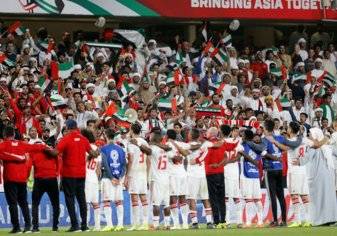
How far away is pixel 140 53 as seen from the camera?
130 ft

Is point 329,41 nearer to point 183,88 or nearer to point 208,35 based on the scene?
point 208,35

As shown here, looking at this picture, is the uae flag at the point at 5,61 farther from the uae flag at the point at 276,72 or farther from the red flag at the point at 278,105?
the uae flag at the point at 276,72

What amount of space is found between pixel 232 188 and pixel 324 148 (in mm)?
2095

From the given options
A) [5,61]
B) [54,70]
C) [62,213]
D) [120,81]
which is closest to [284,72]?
[120,81]

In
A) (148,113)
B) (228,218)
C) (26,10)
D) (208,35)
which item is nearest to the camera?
(228,218)

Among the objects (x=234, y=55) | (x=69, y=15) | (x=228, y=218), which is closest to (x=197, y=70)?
(x=234, y=55)

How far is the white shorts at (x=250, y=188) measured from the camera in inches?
1195

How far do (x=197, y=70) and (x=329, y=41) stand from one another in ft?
18.3

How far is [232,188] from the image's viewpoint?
30750 mm

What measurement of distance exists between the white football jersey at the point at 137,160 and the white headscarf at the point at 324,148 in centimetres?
355

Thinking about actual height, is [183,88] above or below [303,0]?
below

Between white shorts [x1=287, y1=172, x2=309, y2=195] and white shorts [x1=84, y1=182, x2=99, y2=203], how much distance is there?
13.6 feet

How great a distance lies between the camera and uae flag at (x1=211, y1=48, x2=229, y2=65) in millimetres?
40625

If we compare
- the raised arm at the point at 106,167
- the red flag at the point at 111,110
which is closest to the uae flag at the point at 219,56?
the red flag at the point at 111,110
